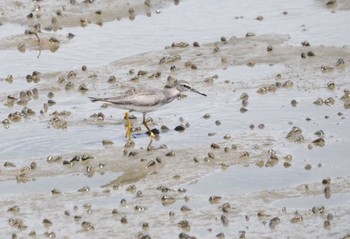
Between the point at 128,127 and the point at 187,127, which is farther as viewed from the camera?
the point at 187,127

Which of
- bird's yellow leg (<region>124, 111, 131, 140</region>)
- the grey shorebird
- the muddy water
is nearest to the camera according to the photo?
the muddy water

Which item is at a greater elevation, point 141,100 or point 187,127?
point 141,100

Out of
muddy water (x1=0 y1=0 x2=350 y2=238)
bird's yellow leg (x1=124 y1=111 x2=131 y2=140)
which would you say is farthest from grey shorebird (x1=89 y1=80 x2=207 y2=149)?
muddy water (x1=0 y1=0 x2=350 y2=238)

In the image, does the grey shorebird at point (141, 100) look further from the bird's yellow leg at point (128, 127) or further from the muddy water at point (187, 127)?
the muddy water at point (187, 127)

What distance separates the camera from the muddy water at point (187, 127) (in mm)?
14453

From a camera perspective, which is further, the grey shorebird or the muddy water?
the grey shorebird

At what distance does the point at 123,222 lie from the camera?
1425cm

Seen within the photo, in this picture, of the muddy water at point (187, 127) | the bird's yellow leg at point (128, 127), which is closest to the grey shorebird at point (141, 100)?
the bird's yellow leg at point (128, 127)

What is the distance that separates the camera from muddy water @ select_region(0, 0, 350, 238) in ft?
47.4

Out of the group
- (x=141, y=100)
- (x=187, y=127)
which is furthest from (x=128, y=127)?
(x=187, y=127)

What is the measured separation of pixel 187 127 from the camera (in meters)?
18.0

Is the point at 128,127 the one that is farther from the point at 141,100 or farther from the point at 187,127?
the point at 187,127

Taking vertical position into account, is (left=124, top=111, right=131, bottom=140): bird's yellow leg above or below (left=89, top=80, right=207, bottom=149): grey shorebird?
below

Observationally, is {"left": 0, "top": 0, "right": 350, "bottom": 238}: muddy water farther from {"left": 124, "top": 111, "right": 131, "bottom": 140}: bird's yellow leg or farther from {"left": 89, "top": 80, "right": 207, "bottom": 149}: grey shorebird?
{"left": 89, "top": 80, "right": 207, "bottom": 149}: grey shorebird
